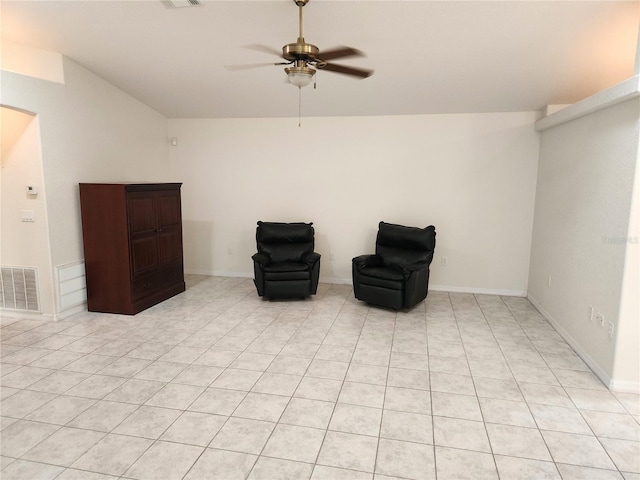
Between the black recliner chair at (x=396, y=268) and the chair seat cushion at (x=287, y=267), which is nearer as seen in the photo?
the black recliner chair at (x=396, y=268)

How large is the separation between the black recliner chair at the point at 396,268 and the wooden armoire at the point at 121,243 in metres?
2.49

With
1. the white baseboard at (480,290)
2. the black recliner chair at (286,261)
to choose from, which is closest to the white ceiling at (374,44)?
the black recliner chair at (286,261)

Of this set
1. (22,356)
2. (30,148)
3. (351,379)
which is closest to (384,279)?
(351,379)

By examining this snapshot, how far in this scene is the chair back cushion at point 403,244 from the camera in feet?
16.7

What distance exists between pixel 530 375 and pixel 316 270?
2.74 m

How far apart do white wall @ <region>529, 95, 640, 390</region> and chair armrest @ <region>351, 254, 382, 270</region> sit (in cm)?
196

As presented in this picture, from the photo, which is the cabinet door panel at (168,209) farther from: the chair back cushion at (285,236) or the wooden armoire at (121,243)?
the chair back cushion at (285,236)

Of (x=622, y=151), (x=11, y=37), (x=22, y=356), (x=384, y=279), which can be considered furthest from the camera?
(x=384, y=279)

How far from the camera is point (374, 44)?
3830 mm

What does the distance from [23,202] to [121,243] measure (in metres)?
1.06

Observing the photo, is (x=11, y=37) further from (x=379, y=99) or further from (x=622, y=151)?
(x=622, y=151)

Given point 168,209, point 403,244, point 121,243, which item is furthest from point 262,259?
point 403,244

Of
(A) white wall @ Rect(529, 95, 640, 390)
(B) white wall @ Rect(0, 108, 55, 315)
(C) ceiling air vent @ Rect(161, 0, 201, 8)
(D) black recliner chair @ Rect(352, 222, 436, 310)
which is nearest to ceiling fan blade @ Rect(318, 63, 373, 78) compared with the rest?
(C) ceiling air vent @ Rect(161, 0, 201, 8)

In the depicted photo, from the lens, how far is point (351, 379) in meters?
3.25
